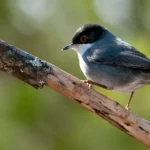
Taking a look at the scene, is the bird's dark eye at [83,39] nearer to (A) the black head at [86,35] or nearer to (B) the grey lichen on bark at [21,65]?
(A) the black head at [86,35]

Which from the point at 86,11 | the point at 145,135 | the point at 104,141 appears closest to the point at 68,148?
the point at 104,141

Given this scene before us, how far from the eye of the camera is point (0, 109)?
8.83 m

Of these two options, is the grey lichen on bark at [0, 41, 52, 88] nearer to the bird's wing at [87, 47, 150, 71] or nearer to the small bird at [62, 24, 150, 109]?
the small bird at [62, 24, 150, 109]

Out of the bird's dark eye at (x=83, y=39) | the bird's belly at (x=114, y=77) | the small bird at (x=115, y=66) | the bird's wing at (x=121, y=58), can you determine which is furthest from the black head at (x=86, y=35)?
the bird's belly at (x=114, y=77)

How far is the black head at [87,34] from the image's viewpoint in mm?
6902

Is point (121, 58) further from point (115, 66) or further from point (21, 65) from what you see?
point (21, 65)

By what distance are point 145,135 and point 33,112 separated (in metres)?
2.84

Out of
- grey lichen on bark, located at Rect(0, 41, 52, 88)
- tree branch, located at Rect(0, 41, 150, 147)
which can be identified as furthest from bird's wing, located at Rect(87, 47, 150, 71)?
grey lichen on bark, located at Rect(0, 41, 52, 88)

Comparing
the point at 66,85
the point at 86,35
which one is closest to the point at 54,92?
the point at 86,35

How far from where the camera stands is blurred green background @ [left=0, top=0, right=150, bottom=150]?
8523 millimetres

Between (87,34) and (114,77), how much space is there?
0.64 meters

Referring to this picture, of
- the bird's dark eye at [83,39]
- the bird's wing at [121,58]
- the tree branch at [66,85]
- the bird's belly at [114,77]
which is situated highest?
the bird's dark eye at [83,39]

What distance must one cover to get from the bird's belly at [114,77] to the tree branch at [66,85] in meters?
0.45

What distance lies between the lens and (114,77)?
6.47 meters
